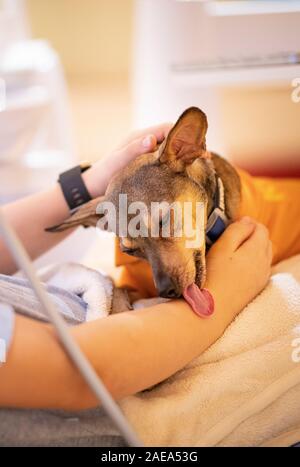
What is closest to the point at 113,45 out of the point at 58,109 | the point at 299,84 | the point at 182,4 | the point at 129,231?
the point at 58,109

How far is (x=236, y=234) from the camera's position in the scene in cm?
101

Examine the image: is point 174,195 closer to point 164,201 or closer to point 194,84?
point 164,201

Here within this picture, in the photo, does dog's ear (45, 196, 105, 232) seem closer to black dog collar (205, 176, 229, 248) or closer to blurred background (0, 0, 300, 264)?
black dog collar (205, 176, 229, 248)

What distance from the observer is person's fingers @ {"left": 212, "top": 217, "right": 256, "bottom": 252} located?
99cm

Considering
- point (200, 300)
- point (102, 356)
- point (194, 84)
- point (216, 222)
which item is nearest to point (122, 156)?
point (216, 222)

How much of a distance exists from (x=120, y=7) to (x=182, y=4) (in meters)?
2.09

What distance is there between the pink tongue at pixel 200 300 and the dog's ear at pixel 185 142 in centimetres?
27

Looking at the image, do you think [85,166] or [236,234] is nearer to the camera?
[236,234]

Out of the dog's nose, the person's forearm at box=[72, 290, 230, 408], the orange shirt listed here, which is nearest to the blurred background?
the orange shirt

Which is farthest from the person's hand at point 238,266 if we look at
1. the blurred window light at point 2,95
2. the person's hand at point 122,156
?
the blurred window light at point 2,95

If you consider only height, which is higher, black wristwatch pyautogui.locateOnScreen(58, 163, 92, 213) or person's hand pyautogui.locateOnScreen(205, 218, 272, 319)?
black wristwatch pyautogui.locateOnScreen(58, 163, 92, 213)

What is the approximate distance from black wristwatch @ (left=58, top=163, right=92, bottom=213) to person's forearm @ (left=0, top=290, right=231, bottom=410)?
0.39 metres

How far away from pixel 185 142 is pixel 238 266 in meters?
0.26

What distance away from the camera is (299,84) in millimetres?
1424
